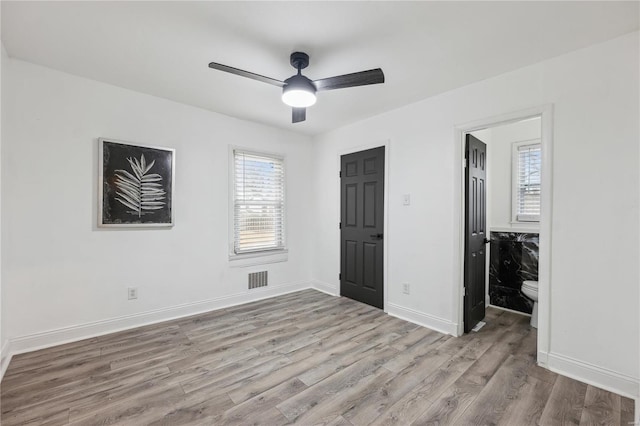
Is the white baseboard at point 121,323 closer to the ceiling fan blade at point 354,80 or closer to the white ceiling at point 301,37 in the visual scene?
the white ceiling at point 301,37

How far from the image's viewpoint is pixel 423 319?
10.8ft

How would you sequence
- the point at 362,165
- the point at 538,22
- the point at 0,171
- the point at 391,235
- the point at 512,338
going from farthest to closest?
1. the point at 362,165
2. the point at 391,235
3. the point at 512,338
4. the point at 0,171
5. the point at 538,22

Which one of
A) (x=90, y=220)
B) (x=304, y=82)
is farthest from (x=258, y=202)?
(x=304, y=82)

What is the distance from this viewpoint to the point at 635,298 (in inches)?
80.4

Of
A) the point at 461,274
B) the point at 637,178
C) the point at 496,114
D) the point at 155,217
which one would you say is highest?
the point at 496,114

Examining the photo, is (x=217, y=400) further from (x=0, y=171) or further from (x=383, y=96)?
(x=383, y=96)

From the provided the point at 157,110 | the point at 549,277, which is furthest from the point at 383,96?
the point at 157,110

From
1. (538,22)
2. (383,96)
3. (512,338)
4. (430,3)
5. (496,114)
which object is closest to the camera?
(430,3)

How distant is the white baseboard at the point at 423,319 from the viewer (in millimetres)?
3064

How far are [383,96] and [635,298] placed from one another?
2754 mm

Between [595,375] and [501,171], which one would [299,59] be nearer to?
[501,171]

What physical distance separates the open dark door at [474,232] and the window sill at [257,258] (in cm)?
261

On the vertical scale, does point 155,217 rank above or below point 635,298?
above

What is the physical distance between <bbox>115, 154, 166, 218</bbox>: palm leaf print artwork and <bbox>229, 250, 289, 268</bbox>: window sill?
1.20 m
